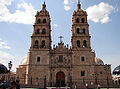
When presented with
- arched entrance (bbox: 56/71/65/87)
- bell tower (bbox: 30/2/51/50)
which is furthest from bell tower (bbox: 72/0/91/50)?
arched entrance (bbox: 56/71/65/87)

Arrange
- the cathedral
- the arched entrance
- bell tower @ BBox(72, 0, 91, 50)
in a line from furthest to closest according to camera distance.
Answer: bell tower @ BBox(72, 0, 91, 50) → the arched entrance → the cathedral

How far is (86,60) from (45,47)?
10887 millimetres

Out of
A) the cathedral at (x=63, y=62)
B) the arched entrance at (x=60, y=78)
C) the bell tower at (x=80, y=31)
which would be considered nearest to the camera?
the cathedral at (x=63, y=62)

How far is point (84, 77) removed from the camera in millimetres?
37562

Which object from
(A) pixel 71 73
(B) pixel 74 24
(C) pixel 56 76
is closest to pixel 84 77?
(A) pixel 71 73

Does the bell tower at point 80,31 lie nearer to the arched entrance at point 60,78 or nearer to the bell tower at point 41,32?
the bell tower at point 41,32

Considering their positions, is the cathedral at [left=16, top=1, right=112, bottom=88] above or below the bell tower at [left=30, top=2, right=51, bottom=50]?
below

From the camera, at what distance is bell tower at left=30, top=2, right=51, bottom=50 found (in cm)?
4033

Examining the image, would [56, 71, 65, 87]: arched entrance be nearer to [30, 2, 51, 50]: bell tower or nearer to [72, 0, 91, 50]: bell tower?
[30, 2, 51, 50]: bell tower

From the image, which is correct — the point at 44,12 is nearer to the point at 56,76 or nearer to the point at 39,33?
the point at 39,33

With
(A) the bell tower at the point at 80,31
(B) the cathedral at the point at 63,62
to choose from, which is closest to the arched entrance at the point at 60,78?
(B) the cathedral at the point at 63,62

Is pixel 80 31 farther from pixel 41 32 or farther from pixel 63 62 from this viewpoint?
pixel 41 32

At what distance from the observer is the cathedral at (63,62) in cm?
3744

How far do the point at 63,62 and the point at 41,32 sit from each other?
9.96 m
